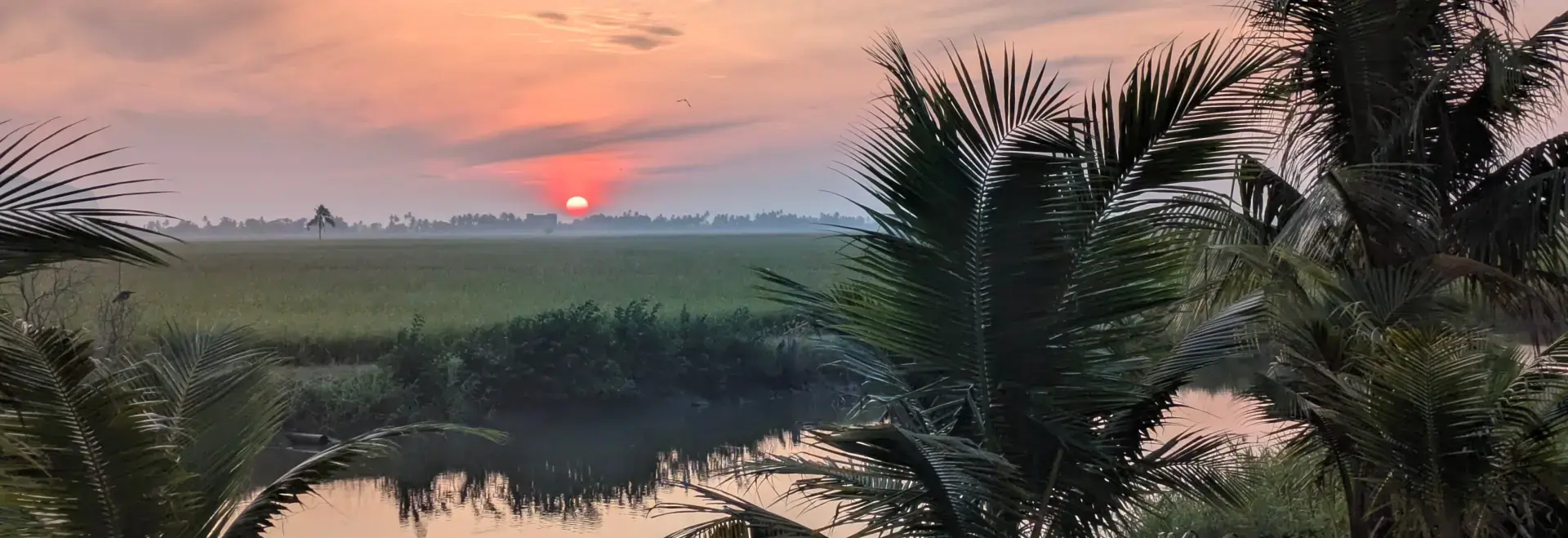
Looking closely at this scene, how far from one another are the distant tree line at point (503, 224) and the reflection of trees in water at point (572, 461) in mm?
1792

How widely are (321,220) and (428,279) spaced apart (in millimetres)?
2672

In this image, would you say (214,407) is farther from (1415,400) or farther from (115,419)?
(1415,400)

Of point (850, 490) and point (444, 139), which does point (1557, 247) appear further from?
point (444, 139)

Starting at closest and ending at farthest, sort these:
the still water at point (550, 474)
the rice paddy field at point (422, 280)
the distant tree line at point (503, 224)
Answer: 1. the rice paddy field at point (422, 280)
2. the still water at point (550, 474)
3. the distant tree line at point (503, 224)

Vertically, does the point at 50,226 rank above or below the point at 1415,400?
above

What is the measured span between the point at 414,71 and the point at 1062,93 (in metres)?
5.16

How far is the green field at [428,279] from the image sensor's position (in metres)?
6.48

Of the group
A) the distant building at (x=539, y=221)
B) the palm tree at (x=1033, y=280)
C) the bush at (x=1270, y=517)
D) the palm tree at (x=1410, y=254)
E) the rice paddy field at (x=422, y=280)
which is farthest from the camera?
the distant building at (x=539, y=221)

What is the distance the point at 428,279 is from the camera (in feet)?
36.7

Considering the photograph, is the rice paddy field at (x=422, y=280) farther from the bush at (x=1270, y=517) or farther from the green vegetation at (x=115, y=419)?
the bush at (x=1270, y=517)

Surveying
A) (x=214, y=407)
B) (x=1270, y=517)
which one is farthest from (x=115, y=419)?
(x=1270, y=517)

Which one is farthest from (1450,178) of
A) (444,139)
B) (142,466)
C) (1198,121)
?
(444,139)

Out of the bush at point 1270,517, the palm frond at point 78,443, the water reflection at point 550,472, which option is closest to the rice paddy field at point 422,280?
the palm frond at point 78,443

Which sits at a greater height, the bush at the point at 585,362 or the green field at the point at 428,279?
the green field at the point at 428,279
